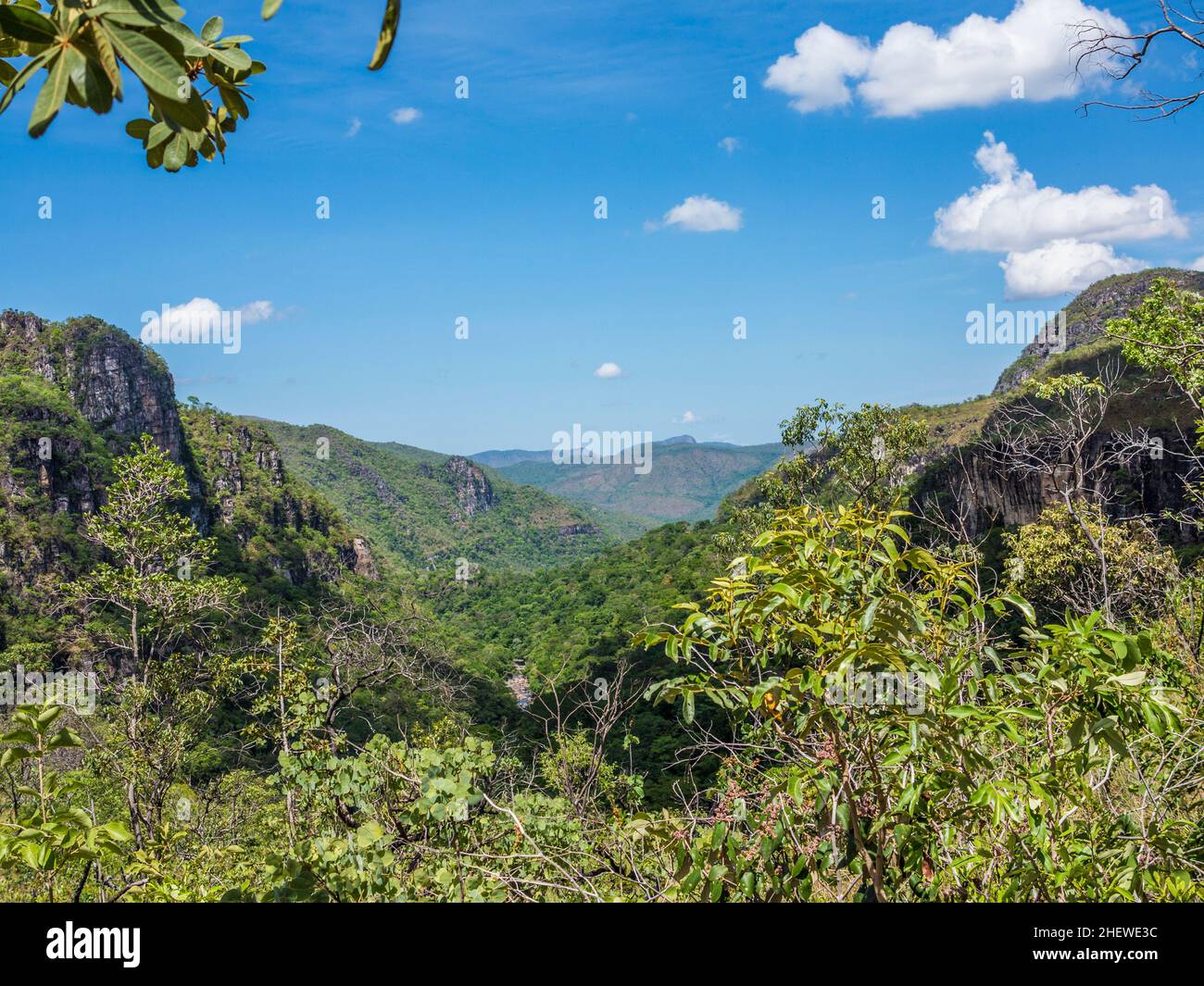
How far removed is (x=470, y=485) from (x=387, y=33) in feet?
462

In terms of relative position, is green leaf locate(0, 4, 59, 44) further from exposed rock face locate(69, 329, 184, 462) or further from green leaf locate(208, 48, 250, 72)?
exposed rock face locate(69, 329, 184, 462)

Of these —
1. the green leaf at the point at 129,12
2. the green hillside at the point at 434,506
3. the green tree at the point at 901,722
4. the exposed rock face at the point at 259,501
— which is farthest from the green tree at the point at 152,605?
the green hillside at the point at 434,506

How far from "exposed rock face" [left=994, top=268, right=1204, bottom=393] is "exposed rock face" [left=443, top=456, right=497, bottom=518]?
89847mm

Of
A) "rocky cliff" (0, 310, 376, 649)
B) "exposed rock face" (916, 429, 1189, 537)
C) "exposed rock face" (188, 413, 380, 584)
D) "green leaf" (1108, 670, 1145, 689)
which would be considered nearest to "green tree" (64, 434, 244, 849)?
"green leaf" (1108, 670, 1145, 689)

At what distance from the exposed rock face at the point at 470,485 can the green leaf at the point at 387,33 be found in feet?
450

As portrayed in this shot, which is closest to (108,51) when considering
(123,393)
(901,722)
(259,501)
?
(901,722)

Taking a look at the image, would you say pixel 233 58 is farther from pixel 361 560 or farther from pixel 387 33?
pixel 361 560

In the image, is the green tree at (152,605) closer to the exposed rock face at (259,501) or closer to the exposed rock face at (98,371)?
the exposed rock face at (259,501)

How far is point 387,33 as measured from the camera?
132 centimetres

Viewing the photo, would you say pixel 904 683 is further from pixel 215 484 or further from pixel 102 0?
pixel 215 484

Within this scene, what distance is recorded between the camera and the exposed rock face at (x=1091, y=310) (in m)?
52.7

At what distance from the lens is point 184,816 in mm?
8781
